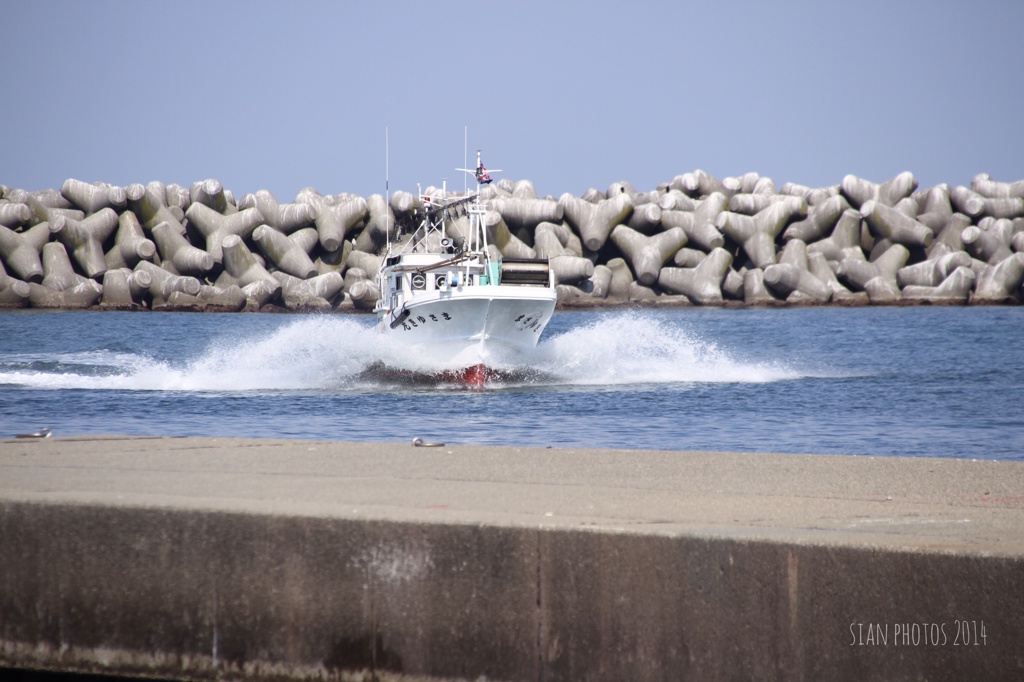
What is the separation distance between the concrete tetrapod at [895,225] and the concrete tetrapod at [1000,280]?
4.35m

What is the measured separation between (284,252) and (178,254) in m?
6.67

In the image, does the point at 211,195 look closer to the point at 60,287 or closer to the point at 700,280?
the point at 60,287

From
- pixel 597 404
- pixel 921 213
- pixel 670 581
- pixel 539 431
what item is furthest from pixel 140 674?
pixel 921 213

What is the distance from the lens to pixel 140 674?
5008mm

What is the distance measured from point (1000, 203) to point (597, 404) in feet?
217

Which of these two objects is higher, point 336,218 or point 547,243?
point 336,218

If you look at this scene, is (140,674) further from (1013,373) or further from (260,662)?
(1013,373)

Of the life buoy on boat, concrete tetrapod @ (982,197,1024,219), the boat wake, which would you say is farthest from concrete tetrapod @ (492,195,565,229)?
the life buoy on boat

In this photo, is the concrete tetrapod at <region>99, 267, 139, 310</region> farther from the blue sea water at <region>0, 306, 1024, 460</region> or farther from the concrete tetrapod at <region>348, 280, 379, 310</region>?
the blue sea water at <region>0, 306, 1024, 460</region>

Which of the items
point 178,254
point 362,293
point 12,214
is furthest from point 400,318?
point 12,214

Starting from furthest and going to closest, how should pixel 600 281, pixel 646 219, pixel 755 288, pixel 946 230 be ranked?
pixel 946 230, pixel 755 288, pixel 646 219, pixel 600 281

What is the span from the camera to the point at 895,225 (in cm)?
7469

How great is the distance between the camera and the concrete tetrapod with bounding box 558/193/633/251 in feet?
233

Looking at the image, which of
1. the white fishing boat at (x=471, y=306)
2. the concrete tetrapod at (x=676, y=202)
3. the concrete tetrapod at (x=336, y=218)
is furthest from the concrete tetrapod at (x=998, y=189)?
the white fishing boat at (x=471, y=306)
